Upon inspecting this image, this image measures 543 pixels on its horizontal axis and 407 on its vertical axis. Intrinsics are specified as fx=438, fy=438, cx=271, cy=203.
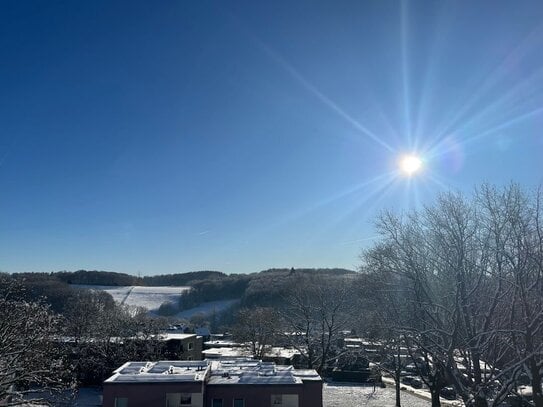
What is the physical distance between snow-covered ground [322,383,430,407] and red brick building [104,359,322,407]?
9.23 m

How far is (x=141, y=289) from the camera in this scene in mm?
144125

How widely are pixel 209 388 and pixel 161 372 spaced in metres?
3.14

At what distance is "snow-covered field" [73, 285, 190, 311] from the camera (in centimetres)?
12025

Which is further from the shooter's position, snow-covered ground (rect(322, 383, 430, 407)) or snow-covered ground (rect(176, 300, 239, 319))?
snow-covered ground (rect(176, 300, 239, 319))

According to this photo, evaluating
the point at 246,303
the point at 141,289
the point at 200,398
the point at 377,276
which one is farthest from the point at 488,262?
the point at 141,289

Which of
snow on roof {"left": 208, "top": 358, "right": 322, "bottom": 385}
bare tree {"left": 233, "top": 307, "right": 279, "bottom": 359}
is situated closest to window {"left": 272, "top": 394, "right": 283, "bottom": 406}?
snow on roof {"left": 208, "top": 358, "right": 322, "bottom": 385}

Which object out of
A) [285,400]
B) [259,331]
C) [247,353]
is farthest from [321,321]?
[285,400]

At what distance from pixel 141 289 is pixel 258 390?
131 m

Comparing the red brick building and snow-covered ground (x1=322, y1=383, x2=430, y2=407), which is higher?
the red brick building

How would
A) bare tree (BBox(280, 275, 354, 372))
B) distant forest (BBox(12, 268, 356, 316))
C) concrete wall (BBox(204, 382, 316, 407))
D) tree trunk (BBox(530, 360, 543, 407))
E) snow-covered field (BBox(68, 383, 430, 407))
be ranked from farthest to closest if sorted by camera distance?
distant forest (BBox(12, 268, 356, 316)) < bare tree (BBox(280, 275, 354, 372)) < snow-covered field (BBox(68, 383, 430, 407)) < concrete wall (BBox(204, 382, 316, 407)) < tree trunk (BBox(530, 360, 543, 407))

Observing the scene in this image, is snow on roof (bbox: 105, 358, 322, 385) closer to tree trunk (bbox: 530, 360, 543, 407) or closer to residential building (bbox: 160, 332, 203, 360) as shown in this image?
tree trunk (bbox: 530, 360, 543, 407)

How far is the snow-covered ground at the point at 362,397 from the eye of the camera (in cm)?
3148

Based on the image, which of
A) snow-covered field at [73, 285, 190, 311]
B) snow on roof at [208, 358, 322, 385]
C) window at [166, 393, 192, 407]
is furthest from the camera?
snow-covered field at [73, 285, 190, 311]

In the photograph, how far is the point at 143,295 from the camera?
132625 mm
